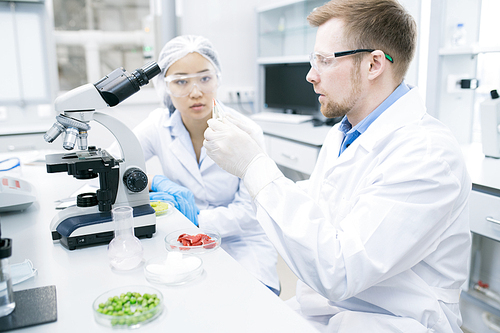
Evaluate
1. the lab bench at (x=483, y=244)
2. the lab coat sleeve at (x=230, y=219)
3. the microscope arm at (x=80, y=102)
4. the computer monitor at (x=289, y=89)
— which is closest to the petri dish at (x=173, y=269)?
the microscope arm at (x=80, y=102)

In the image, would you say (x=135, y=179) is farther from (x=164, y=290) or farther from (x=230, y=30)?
(x=230, y=30)

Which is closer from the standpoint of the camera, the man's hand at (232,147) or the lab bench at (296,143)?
the man's hand at (232,147)

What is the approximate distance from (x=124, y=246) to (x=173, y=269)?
0.51 feet

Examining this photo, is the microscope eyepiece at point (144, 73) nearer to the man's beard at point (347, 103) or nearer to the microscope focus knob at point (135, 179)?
the microscope focus knob at point (135, 179)

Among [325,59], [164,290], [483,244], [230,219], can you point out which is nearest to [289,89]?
[483,244]

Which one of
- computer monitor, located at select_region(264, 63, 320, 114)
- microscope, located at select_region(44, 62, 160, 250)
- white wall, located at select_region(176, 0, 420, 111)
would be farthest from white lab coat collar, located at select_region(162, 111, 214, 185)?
white wall, located at select_region(176, 0, 420, 111)

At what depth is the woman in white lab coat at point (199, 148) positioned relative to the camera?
155 cm

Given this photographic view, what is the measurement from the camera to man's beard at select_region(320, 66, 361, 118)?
3.66 ft

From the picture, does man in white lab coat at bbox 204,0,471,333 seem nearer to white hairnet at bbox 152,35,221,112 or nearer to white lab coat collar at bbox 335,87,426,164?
white lab coat collar at bbox 335,87,426,164

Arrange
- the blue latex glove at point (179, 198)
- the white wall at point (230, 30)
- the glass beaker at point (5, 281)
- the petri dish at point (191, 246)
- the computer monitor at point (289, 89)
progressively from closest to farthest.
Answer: the glass beaker at point (5, 281), the petri dish at point (191, 246), the blue latex glove at point (179, 198), the computer monitor at point (289, 89), the white wall at point (230, 30)

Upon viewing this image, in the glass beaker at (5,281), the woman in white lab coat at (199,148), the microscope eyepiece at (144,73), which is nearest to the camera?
the glass beaker at (5,281)

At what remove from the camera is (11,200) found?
1236 millimetres

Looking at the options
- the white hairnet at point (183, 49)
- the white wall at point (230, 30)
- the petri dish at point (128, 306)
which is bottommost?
the petri dish at point (128, 306)

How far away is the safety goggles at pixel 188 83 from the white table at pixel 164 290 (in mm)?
736
